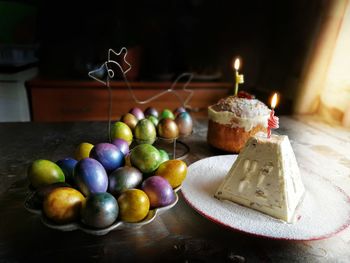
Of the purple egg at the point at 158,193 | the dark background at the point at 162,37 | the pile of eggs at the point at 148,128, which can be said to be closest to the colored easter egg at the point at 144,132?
the pile of eggs at the point at 148,128

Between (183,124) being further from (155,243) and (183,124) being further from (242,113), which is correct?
(155,243)

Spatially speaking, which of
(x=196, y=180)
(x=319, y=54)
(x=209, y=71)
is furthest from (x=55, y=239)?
(x=209, y=71)

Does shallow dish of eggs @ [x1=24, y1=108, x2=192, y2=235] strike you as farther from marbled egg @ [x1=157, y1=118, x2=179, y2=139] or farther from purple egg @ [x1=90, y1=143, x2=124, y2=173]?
marbled egg @ [x1=157, y1=118, x2=179, y2=139]

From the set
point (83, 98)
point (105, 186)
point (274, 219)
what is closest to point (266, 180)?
point (274, 219)

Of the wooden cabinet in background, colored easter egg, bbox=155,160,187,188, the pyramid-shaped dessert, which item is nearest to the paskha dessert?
the pyramid-shaped dessert

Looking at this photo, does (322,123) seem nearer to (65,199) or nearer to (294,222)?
(294,222)
